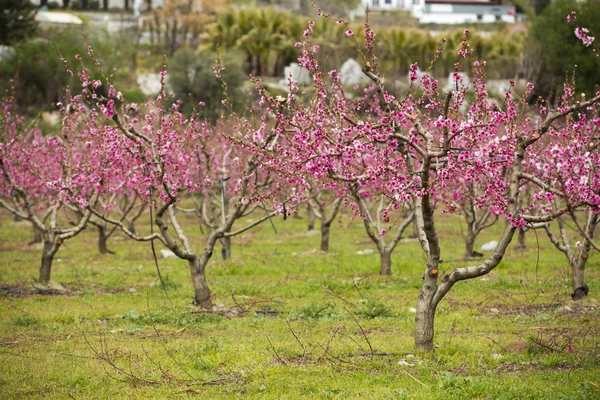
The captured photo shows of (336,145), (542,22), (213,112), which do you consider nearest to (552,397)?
(336,145)

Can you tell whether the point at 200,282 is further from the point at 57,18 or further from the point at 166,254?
the point at 57,18

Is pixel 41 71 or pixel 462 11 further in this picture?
pixel 462 11

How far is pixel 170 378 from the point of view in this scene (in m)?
11.4

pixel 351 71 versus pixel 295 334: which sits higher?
pixel 351 71

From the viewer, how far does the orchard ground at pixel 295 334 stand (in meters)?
10.9

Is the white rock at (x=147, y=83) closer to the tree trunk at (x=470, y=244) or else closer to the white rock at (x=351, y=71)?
the white rock at (x=351, y=71)

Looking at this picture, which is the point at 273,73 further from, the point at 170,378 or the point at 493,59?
the point at 170,378

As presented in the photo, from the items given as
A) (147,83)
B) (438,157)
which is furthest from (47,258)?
(147,83)

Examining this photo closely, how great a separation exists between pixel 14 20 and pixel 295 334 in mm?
53700

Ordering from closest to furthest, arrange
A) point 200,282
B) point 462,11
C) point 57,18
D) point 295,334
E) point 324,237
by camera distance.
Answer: point 295,334 → point 200,282 → point 324,237 → point 57,18 → point 462,11

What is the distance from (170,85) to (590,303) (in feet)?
152

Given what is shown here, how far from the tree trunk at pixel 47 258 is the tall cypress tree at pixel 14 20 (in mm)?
44355

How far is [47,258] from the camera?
2047 cm

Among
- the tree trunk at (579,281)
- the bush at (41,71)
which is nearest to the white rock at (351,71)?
the bush at (41,71)
